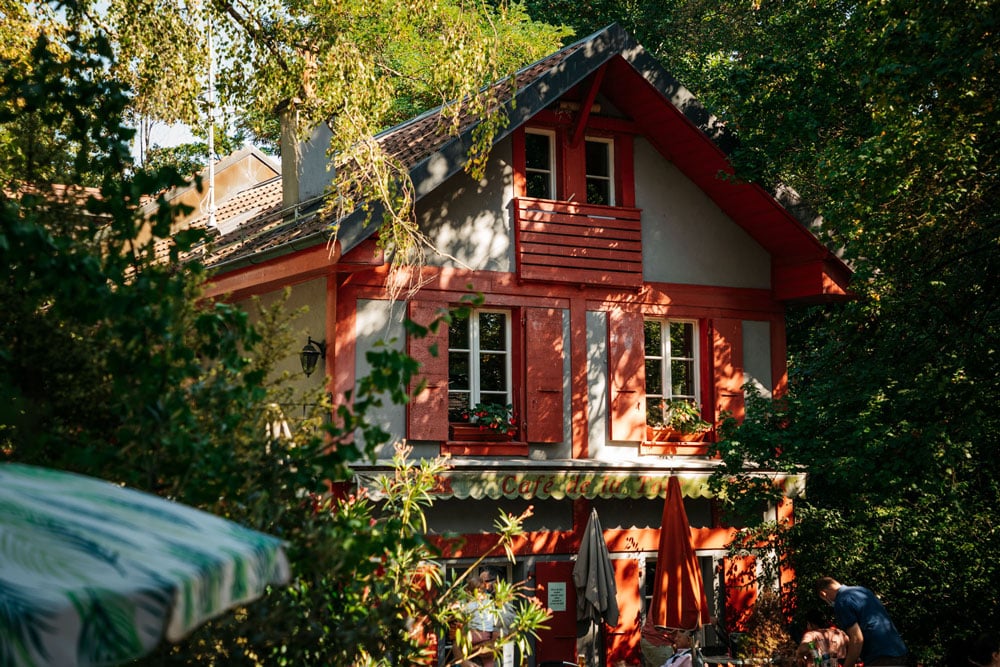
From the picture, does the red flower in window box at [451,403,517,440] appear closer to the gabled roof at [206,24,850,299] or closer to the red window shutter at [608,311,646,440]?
the red window shutter at [608,311,646,440]

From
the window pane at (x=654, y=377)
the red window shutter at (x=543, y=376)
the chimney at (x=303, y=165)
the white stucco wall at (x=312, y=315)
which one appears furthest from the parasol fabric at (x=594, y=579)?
the chimney at (x=303, y=165)

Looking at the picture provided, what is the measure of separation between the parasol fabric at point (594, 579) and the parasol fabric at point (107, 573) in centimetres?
1039

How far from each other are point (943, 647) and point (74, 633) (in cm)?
1338

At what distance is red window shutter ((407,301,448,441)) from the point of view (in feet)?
44.6

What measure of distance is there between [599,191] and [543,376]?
112 inches

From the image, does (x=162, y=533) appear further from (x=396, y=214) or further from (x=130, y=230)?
(x=396, y=214)

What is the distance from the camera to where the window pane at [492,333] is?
14.8m

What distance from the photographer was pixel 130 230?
460 centimetres

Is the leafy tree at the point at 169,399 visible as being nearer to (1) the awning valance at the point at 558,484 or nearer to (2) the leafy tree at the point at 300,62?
(2) the leafy tree at the point at 300,62

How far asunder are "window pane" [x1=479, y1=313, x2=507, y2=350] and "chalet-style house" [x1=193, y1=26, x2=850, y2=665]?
0.03m

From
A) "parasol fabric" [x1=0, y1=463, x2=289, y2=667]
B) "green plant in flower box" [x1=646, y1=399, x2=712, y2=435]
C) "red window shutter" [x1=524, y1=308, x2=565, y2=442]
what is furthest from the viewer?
"green plant in flower box" [x1=646, y1=399, x2=712, y2=435]

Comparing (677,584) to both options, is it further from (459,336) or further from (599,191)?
(599,191)

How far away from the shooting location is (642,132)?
15.8 m

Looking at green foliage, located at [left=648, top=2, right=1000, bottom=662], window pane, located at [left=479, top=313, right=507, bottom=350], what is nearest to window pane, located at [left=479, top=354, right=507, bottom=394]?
window pane, located at [left=479, top=313, right=507, bottom=350]
